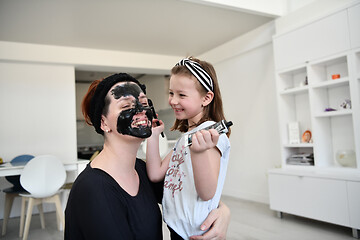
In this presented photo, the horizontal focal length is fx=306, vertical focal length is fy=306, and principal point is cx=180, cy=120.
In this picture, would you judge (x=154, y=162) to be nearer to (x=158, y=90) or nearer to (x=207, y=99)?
(x=207, y=99)

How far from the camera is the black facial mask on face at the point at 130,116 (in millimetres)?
1133

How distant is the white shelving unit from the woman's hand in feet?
7.41

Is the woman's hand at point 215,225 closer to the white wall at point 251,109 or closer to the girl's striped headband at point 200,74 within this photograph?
the girl's striped headband at point 200,74

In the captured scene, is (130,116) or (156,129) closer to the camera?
(130,116)

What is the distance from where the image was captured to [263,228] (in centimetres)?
341

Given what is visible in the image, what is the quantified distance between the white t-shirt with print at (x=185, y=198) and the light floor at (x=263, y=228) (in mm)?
2098

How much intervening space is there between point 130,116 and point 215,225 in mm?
522

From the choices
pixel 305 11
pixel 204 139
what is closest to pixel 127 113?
pixel 204 139

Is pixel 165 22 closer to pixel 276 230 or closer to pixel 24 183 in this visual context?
pixel 24 183

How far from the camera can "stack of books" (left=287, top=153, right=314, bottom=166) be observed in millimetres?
3648

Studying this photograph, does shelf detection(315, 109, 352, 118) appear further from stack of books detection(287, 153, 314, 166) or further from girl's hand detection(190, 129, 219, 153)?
girl's hand detection(190, 129, 219, 153)

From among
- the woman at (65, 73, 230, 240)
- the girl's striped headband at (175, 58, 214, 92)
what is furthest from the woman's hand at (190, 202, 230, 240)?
the girl's striped headband at (175, 58, 214, 92)

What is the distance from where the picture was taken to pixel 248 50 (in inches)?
197

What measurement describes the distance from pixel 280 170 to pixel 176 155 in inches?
110
